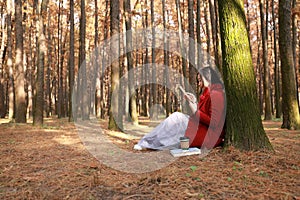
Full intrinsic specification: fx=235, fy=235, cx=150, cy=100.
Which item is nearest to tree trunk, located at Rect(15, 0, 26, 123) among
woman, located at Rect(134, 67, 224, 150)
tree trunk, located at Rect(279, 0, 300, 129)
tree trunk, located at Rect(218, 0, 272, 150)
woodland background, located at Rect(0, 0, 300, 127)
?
woodland background, located at Rect(0, 0, 300, 127)

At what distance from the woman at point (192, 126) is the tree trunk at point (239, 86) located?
0.35 metres

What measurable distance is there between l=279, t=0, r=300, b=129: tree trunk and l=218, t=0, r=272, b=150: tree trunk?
13.9 ft

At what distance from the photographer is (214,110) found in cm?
409

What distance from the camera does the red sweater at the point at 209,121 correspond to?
4.11 meters

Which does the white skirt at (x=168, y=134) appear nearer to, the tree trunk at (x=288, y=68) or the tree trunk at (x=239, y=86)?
the tree trunk at (x=239, y=86)

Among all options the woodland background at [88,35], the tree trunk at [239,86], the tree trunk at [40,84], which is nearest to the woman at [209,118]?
the tree trunk at [239,86]

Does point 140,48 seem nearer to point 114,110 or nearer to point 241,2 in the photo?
point 114,110

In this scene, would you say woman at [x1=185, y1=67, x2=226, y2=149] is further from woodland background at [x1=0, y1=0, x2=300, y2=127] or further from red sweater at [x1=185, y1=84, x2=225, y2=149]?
woodland background at [x1=0, y1=0, x2=300, y2=127]

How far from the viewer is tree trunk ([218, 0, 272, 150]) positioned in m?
3.75

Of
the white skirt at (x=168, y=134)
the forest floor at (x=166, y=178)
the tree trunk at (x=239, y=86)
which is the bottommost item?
the forest floor at (x=166, y=178)

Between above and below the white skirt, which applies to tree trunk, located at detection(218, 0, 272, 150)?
above

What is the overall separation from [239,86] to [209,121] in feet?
2.62

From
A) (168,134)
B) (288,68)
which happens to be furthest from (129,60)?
(168,134)

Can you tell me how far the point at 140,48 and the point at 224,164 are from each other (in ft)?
58.8
